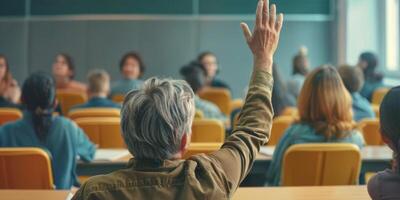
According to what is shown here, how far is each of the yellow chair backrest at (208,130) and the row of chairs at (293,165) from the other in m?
1.19

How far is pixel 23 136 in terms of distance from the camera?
12.9 ft

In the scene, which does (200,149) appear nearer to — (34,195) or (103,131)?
(34,195)

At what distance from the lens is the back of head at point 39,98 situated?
3916 mm

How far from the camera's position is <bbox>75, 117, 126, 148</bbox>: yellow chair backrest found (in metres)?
4.97

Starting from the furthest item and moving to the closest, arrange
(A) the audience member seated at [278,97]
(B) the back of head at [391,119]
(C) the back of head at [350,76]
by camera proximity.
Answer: (A) the audience member seated at [278,97]
(C) the back of head at [350,76]
(B) the back of head at [391,119]

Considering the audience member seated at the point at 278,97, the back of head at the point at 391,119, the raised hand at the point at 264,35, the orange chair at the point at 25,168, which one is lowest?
the orange chair at the point at 25,168

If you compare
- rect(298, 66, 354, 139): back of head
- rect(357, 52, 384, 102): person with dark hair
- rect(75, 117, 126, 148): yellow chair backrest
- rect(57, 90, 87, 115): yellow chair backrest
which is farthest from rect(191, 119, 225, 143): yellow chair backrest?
rect(357, 52, 384, 102): person with dark hair

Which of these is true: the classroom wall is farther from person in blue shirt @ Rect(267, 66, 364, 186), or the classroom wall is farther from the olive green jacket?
the olive green jacket

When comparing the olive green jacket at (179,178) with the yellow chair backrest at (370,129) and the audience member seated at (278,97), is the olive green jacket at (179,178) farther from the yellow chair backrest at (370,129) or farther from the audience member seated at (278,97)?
the audience member seated at (278,97)

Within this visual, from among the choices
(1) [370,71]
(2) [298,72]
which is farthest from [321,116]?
(1) [370,71]

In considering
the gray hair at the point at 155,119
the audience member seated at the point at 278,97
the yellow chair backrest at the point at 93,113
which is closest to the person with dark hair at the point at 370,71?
the audience member seated at the point at 278,97

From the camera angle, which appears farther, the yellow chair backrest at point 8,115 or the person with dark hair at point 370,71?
the person with dark hair at point 370,71

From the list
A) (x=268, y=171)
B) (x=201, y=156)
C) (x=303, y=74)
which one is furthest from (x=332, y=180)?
(x=303, y=74)

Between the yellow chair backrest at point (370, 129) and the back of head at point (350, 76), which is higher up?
the back of head at point (350, 76)
